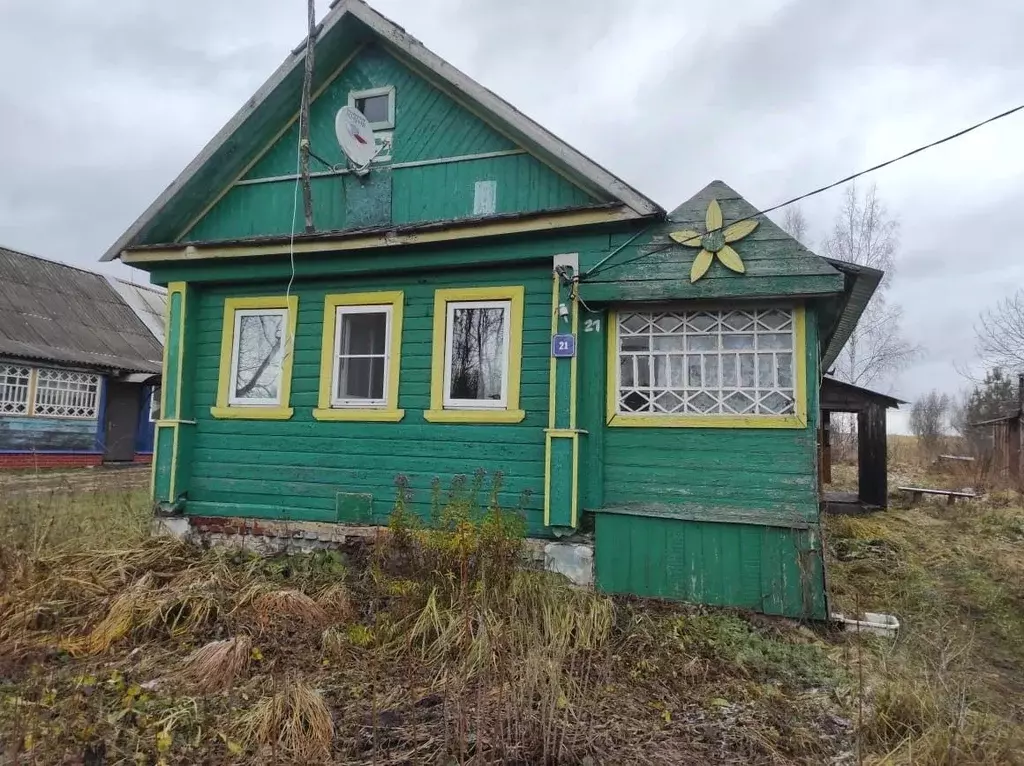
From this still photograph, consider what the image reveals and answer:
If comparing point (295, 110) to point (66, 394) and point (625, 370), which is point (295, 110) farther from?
point (66, 394)

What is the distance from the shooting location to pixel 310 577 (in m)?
6.05

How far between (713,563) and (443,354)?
320 cm

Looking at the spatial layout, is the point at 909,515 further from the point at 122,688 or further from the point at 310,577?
the point at 122,688

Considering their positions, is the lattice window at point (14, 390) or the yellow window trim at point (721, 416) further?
the lattice window at point (14, 390)

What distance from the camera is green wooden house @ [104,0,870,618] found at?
5488 millimetres

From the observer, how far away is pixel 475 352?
6.50 metres

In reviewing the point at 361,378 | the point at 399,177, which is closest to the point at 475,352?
the point at 361,378

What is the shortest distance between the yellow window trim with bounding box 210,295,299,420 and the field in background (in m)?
1.52

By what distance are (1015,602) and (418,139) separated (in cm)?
758

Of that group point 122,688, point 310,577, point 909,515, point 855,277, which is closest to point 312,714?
point 122,688

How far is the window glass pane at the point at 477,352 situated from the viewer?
6418mm

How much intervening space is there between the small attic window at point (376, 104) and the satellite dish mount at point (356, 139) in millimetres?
132

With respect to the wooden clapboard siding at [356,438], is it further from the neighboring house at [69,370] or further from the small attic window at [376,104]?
the neighboring house at [69,370]

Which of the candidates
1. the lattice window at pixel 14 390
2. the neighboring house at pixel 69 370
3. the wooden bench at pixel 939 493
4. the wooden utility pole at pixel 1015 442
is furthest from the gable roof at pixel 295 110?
the wooden utility pole at pixel 1015 442
